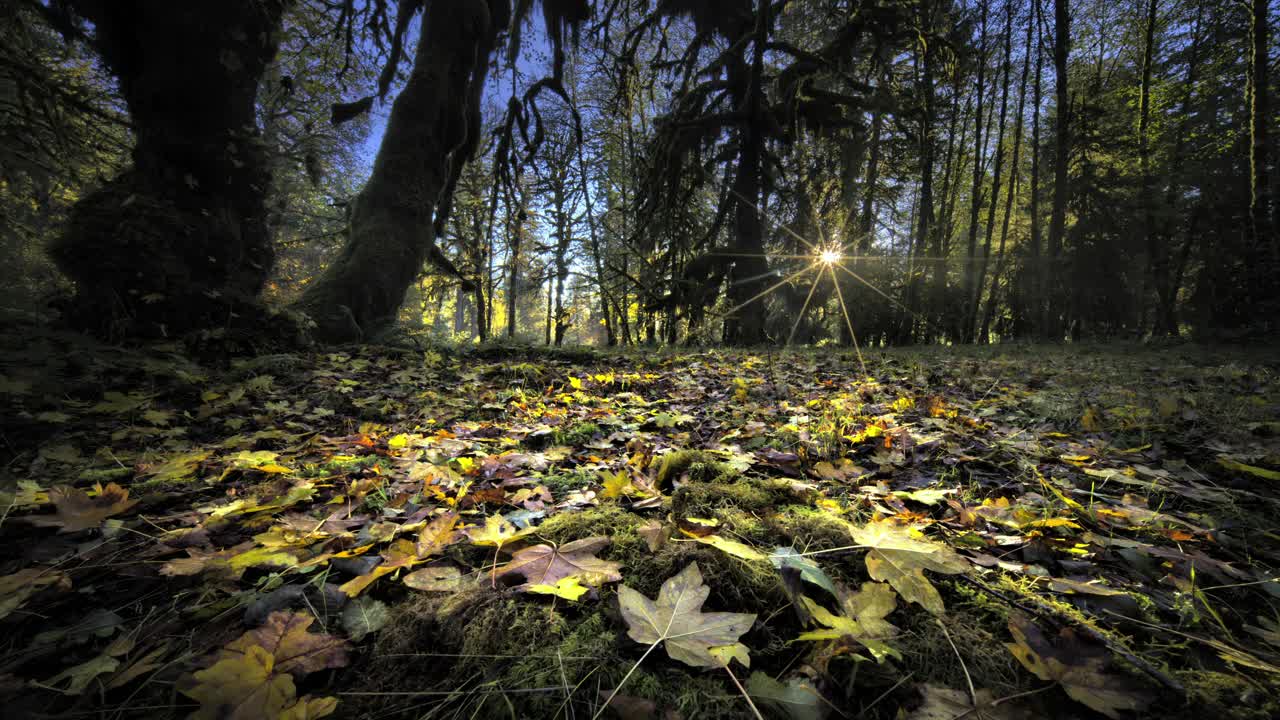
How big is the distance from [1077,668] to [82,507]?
2059 millimetres

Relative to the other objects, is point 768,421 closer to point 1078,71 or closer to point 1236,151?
point 1236,151

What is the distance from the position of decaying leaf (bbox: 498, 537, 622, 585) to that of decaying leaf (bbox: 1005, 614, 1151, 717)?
0.62 meters

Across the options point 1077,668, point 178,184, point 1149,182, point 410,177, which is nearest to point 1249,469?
point 1077,668

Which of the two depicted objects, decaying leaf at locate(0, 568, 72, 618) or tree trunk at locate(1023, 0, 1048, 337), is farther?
tree trunk at locate(1023, 0, 1048, 337)

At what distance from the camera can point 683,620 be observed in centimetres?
68

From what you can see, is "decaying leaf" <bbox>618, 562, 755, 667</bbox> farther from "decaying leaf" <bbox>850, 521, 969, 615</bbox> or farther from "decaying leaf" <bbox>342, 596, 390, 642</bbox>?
"decaying leaf" <bbox>342, 596, 390, 642</bbox>

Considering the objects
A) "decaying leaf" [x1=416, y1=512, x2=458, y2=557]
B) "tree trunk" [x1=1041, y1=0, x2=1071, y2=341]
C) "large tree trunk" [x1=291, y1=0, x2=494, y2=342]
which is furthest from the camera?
"tree trunk" [x1=1041, y1=0, x2=1071, y2=341]

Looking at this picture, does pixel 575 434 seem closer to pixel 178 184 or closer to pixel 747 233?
pixel 178 184

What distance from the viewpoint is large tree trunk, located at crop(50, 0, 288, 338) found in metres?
3.01

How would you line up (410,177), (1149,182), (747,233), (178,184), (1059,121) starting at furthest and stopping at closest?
(1149,182) < (1059,121) < (747,233) < (410,177) < (178,184)

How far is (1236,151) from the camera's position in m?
10.0

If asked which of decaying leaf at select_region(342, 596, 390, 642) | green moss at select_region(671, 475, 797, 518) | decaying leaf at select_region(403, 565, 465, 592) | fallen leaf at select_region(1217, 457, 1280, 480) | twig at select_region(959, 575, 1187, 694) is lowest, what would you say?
decaying leaf at select_region(342, 596, 390, 642)

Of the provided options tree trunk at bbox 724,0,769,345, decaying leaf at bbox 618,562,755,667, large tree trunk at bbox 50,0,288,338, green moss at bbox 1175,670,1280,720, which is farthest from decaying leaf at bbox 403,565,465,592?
tree trunk at bbox 724,0,769,345

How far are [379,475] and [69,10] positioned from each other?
5401 millimetres
